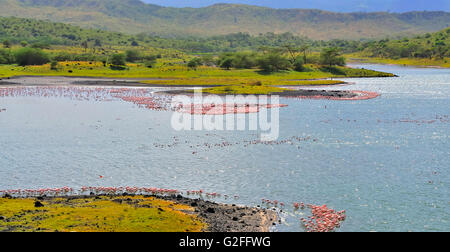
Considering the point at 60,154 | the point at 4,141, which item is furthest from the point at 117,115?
the point at 60,154

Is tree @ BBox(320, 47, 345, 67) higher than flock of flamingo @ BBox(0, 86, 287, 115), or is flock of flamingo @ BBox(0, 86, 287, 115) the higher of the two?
tree @ BBox(320, 47, 345, 67)

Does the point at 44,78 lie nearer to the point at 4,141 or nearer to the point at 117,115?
the point at 117,115

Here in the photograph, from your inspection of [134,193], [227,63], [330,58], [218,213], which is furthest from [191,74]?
[218,213]

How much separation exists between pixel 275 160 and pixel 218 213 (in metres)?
16.8

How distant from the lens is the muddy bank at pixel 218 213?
29375 millimetres

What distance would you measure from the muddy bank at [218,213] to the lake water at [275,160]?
1.47m

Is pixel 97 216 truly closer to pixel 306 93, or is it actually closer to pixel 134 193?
pixel 134 193

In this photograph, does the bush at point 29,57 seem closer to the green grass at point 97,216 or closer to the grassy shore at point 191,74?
the grassy shore at point 191,74

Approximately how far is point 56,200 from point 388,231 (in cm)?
2129

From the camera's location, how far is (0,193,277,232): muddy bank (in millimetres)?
29375

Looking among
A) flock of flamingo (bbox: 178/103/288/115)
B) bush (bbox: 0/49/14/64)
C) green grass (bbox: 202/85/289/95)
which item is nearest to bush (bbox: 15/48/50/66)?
bush (bbox: 0/49/14/64)

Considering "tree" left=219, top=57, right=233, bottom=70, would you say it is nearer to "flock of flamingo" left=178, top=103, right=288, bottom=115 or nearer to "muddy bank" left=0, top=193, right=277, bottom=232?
"flock of flamingo" left=178, top=103, right=288, bottom=115

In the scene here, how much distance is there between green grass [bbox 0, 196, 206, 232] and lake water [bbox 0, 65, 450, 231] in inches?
207

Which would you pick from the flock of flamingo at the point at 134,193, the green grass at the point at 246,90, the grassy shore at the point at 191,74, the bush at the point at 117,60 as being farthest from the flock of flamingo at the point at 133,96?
the bush at the point at 117,60
